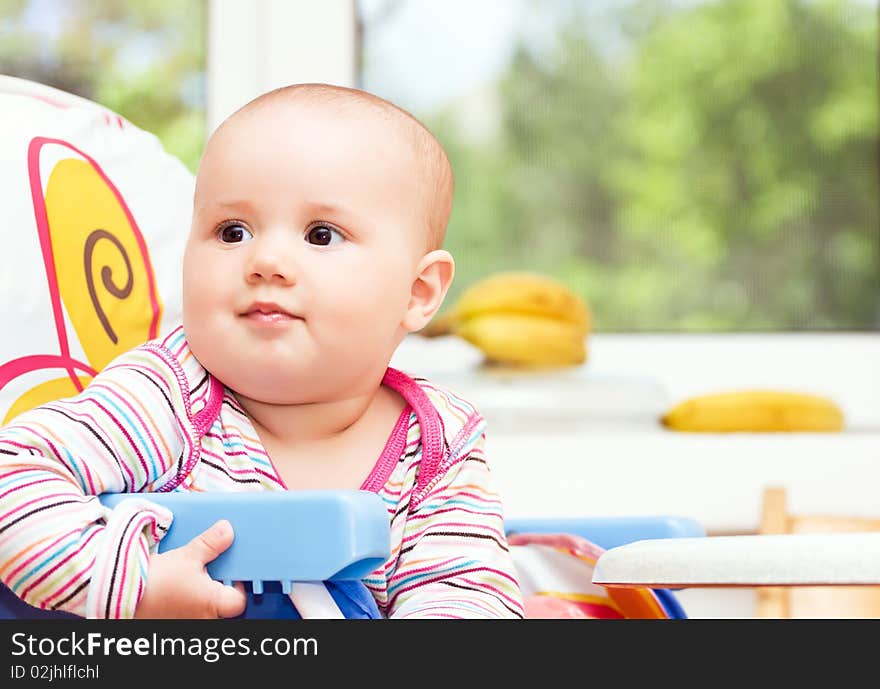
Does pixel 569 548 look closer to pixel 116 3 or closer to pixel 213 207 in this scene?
pixel 213 207

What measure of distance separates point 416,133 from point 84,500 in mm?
321

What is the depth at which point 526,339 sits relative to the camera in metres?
1.77

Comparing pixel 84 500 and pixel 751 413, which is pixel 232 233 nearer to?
pixel 84 500

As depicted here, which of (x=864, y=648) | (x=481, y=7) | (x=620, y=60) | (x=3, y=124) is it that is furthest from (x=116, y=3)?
(x=864, y=648)

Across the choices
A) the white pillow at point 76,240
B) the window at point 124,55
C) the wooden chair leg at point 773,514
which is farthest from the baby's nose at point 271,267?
the window at point 124,55

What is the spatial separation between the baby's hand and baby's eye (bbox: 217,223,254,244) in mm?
208

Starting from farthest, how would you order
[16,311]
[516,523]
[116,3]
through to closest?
[116,3], [516,523], [16,311]

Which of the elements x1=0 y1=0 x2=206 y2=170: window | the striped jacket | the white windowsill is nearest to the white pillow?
the striped jacket

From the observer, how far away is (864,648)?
493mm

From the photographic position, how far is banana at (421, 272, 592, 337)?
1779 millimetres

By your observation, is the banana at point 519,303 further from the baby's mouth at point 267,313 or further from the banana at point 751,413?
the baby's mouth at point 267,313

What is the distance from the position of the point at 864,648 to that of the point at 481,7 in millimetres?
1623

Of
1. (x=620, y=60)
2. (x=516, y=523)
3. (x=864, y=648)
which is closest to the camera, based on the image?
(x=864, y=648)

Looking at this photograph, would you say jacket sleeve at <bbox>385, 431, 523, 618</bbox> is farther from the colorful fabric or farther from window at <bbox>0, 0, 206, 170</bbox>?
window at <bbox>0, 0, 206, 170</bbox>
